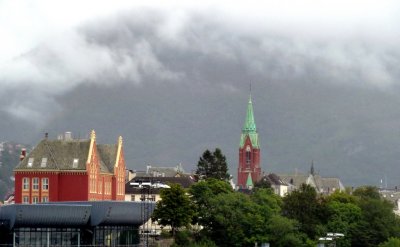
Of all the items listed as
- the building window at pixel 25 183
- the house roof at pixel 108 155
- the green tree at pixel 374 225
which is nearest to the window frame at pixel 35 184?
the building window at pixel 25 183

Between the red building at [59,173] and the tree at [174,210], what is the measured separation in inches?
570

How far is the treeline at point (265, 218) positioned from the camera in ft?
545

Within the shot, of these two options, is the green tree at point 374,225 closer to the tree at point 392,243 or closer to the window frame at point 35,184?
the tree at point 392,243

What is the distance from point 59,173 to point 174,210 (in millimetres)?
20342

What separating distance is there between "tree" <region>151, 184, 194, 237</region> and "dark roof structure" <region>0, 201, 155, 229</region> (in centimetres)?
679

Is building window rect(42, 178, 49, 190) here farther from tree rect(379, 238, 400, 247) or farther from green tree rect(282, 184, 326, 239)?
tree rect(379, 238, 400, 247)

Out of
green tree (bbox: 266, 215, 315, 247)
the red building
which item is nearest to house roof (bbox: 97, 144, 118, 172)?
the red building

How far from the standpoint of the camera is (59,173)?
17662 centimetres

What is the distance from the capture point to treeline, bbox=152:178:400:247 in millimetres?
166125

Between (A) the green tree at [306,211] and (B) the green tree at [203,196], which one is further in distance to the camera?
(A) the green tree at [306,211]

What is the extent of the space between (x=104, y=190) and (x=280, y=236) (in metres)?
30.2

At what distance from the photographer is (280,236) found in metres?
169

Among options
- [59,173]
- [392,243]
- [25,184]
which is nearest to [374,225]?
[392,243]

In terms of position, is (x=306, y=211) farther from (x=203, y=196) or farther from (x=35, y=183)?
(x=35, y=183)
